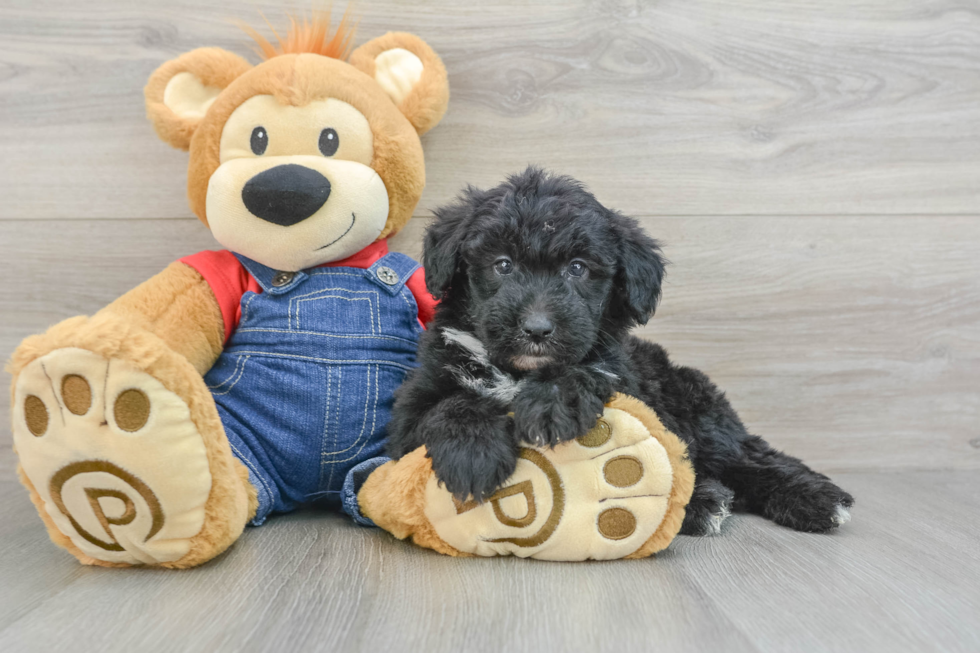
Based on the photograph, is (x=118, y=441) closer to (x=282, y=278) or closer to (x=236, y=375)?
(x=236, y=375)

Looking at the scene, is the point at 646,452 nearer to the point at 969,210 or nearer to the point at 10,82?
A: the point at 969,210

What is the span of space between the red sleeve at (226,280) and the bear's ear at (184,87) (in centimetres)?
35

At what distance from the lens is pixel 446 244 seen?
161cm

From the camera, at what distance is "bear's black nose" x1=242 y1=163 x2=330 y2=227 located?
1674 mm

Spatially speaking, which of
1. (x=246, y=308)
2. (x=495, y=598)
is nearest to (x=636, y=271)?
(x=495, y=598)

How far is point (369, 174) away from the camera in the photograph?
1.81 meters

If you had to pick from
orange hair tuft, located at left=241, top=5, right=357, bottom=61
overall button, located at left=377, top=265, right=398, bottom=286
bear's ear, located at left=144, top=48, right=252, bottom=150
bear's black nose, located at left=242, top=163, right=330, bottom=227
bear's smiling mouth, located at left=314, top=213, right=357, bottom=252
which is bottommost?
overall button, located at left=377, top=265, right=398, bottom=286

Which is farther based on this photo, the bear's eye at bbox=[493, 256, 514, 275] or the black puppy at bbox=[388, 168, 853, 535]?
the bear's eye at bbox=[493, 256, 514, 275]

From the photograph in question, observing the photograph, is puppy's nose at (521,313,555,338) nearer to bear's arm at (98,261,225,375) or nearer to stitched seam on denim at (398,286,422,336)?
stitched seam on denim at (398,286,422,336)

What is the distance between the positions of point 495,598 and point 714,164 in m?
1.67

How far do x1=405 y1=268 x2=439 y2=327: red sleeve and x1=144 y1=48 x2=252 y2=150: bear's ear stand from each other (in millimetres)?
731

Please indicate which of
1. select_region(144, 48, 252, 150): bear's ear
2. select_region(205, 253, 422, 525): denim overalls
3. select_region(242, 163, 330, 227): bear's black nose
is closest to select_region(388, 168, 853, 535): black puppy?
select_region(205, 253, 422, 525): denim overalls

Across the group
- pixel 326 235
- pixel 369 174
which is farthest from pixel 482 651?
pixel 369 174

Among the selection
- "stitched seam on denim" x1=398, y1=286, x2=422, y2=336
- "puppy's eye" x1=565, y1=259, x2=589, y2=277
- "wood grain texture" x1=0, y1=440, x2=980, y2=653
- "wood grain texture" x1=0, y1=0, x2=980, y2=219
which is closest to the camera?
"wood grain texture" x1=0, y1=440, x2=980, y2=653
